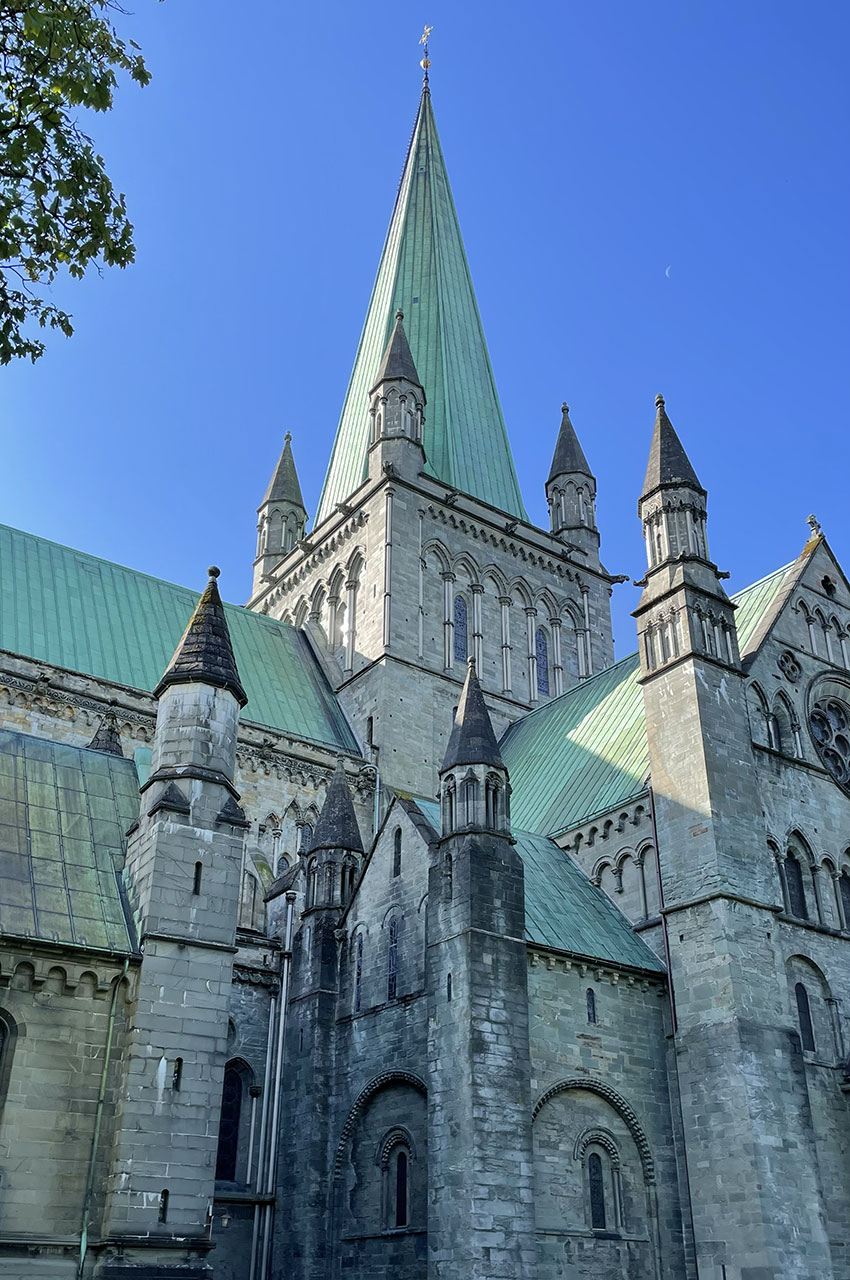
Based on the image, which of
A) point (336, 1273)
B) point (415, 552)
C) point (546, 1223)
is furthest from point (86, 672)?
point (546, 1223)

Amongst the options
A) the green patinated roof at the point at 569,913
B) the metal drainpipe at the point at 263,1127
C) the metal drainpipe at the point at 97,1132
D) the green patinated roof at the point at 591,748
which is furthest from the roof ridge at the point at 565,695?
the metal drainpipe at the point at 97,1132

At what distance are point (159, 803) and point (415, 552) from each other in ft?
78.0

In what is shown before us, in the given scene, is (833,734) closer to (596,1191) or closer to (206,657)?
(596,1191)

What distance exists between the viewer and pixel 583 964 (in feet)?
81.8

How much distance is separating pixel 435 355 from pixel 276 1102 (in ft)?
104

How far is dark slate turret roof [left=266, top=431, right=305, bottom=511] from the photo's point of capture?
51.8 metres

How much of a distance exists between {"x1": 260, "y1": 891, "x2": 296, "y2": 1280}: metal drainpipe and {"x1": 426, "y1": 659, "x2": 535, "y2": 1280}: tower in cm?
561

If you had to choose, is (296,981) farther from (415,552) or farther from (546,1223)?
(415,552)

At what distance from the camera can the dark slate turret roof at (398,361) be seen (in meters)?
44.0

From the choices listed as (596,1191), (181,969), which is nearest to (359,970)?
(596,1191)

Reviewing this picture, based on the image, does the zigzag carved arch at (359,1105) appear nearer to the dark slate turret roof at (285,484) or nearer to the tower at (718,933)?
the tower at (718,933)

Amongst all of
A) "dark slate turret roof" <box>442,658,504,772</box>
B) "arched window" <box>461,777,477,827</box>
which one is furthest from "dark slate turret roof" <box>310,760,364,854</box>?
"arched window" <box>461,777,477,827</box>

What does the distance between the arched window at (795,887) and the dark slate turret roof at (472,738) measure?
8666 millimetres

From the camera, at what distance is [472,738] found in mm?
24484
